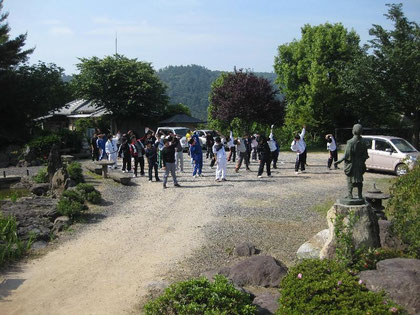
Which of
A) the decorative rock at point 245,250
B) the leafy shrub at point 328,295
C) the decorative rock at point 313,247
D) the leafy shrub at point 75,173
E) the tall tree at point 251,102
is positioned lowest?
the decorative rock at point 245,250

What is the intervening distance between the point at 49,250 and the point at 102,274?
6.53 ft

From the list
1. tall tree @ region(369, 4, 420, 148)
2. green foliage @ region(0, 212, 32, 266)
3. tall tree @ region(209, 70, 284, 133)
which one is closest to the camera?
green foliage @ region(0, 212, 32, 266)

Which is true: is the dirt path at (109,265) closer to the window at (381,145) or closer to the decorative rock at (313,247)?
the decorative rock at (313,247)

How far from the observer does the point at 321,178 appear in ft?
54.1

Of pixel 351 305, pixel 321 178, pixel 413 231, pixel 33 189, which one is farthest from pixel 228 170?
pixel 351 305

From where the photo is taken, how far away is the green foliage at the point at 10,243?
7.79m

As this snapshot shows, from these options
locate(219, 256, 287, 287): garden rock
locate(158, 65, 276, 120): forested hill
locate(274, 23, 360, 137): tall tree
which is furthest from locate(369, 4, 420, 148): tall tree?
locate(158, 65, 276, 120): forested hill

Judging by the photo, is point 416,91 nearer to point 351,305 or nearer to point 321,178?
point 321,178

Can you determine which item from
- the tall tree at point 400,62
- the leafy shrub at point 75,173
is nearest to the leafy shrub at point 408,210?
the leafy shrub at point 75,173

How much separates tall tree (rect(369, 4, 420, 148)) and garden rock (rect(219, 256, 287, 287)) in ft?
69.2

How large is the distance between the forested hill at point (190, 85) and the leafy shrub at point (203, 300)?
93256mm

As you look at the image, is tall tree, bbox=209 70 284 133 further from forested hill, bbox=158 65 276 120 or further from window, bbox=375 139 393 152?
forested hill, bbox=158 65 276 120

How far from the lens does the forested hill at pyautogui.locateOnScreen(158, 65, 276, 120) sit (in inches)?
4753

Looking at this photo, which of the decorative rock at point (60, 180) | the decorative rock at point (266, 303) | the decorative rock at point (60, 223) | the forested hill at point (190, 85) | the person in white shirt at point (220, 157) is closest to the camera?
the decorative rock at point (266, 303)
